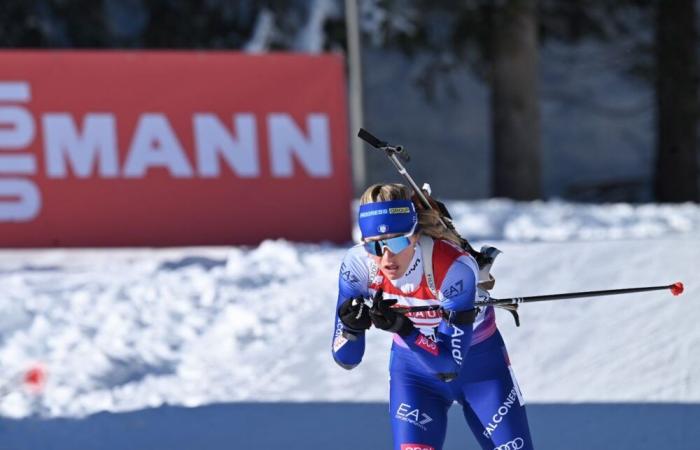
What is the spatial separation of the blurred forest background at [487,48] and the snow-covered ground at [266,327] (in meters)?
3.66

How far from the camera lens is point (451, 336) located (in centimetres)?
434

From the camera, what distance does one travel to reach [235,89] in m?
10.0

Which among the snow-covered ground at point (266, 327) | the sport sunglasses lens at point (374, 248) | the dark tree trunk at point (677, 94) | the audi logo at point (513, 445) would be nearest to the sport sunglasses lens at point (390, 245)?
the sport sunglasses lens at point (374, 248)

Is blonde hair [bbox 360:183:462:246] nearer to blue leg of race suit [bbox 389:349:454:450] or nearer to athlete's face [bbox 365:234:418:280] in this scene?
athlete's face [bbox 365:234:418:280]

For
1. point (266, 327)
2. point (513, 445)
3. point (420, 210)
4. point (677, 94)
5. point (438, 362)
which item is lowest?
point (266, 327)

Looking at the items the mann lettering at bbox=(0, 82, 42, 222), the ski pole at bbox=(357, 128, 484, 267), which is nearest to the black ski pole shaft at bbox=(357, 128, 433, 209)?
the ski pole at bbox=(357, 128, 484, 267)

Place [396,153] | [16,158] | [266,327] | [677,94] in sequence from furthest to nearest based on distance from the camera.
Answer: [677,94] < [16,158] < [266,327] < [396,153]

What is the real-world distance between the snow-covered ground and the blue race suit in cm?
238

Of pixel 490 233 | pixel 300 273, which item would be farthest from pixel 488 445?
pixel 490 233

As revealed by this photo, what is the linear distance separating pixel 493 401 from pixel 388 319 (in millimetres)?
597

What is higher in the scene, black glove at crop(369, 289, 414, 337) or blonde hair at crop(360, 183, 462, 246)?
blonde hair at crop(360, 183, 462, 246)

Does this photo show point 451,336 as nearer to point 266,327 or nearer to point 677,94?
point 266,327

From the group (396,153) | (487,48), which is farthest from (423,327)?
(487,48)

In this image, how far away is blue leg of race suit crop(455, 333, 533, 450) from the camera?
4.47 m
